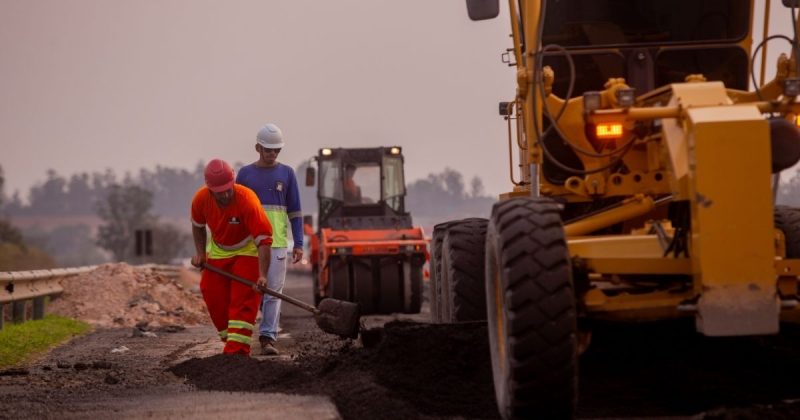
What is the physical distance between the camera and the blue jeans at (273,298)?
13031mm

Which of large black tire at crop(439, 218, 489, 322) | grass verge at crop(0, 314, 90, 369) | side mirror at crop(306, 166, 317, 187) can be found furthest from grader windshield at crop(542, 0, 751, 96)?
side mirror at crop(306, 166, 317, 187)

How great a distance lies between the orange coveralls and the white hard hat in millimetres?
877

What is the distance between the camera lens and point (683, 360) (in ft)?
30.0

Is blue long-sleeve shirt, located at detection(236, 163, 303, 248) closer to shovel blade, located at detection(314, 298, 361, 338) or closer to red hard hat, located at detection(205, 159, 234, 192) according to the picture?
shovel blade, located at detection(314, 298, 361, 338)

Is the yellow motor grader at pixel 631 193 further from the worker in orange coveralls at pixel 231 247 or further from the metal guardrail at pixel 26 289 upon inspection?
the metal guardrail at pixel 26 289

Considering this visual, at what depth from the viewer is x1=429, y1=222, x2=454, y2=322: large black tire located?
1141 centimetres

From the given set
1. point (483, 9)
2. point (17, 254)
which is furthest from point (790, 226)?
point (17, 254)

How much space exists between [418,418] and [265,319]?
17.9 ft

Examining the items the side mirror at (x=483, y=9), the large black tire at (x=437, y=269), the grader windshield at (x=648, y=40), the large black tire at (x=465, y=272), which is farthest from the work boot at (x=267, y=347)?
the side mirror at (x=483, y=9)

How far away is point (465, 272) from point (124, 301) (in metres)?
13.1

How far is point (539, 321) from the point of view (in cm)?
712

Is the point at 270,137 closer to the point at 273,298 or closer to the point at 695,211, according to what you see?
the point at 273,298

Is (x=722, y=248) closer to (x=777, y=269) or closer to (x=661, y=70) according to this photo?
(x=777, y=269)

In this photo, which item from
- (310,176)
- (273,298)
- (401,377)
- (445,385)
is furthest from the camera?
(310,176)
